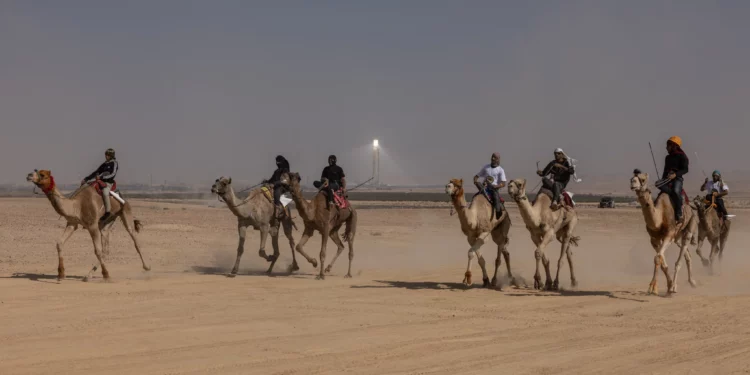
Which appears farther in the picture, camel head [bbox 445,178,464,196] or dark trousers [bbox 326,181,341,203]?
dark trousers [bbox 326,181,341,203]

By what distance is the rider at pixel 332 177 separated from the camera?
22141mm

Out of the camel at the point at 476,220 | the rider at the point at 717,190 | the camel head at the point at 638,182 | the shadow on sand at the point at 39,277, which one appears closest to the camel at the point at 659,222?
the camel head at the point at 638,182

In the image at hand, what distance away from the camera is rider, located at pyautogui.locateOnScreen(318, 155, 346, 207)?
2214cm

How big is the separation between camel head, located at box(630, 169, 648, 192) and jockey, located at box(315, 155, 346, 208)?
7027 millimetres

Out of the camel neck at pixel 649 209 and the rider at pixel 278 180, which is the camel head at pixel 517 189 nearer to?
the camel neck at pixel 649 209

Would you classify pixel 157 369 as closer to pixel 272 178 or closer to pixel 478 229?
pixel 478 229

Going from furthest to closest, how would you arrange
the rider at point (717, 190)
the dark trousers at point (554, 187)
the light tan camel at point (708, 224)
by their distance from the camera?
1. the rider at point (717, 190)
2. the light tan camel at point (708, 224)
3. the dark trousers at point (554, 187)

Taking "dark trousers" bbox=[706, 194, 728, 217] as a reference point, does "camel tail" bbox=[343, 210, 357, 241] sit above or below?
below

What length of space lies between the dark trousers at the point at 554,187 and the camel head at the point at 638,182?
68.2 inches

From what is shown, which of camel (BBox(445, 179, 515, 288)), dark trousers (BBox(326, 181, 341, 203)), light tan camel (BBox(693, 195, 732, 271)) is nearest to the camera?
camel (BBox(445, 179, 515, 288))

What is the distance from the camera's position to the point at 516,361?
1149 centimetres

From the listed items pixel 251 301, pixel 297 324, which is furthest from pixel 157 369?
pixel 251 301

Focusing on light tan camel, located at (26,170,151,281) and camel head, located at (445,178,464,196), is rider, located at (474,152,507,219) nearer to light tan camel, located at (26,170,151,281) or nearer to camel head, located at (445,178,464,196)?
camel head, located at (445,178,464,196)

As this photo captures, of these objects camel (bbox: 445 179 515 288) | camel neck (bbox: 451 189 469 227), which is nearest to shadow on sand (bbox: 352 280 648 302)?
camel (bbox: 445 179 515 288)
